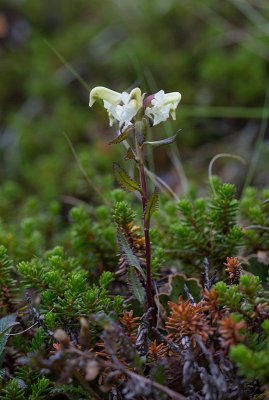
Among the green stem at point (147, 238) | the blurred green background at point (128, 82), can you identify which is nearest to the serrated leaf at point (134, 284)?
the green stem at point (147, 238)

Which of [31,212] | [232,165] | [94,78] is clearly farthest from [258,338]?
[94,78]

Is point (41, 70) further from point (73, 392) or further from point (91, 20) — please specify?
point (73, 392)

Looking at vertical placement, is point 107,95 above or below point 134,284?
above

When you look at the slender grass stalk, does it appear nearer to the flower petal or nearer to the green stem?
the green stem

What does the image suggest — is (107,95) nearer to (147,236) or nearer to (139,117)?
(139,117)

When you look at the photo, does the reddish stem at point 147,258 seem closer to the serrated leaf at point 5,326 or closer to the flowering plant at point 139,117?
the flowering plant at point 139,117

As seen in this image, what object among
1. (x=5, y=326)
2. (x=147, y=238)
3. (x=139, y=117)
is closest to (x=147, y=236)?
(x=147, y=238)

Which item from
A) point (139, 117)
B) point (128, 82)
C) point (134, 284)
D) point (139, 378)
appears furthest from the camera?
point (128, 82)

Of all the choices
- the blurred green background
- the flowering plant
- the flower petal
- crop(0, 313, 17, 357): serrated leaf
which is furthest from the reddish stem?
the blurred green background
